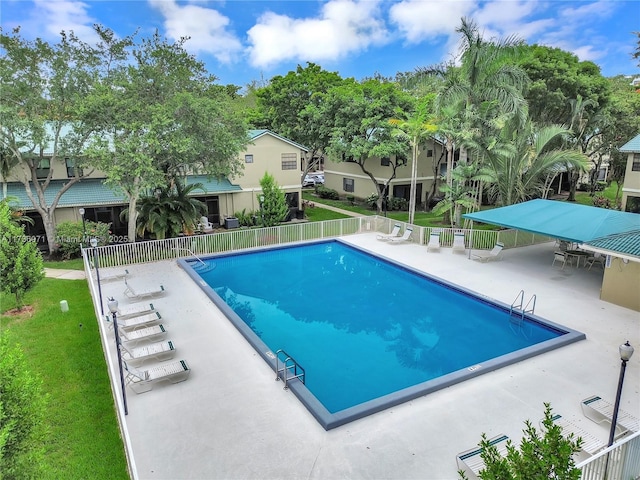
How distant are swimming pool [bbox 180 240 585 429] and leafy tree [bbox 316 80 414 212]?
9345 millimetres

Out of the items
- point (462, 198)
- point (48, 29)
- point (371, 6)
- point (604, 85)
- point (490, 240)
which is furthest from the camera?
point (604, 85)

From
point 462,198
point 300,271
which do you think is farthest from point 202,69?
point 462,198

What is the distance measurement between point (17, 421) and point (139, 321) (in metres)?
6.93

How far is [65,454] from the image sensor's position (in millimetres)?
7629

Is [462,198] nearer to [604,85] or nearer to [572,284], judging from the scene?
[572,284]

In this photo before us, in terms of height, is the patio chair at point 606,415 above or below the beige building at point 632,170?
below

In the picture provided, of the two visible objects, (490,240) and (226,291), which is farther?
(490,240)

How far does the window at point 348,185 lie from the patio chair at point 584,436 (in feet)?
94.3

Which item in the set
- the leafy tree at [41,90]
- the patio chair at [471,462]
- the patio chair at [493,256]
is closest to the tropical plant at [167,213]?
the leafy tree at [41,90]

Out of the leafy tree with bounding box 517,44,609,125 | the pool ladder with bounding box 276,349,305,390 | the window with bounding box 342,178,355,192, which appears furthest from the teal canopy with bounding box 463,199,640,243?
the window with bounding box 342,178,355,192

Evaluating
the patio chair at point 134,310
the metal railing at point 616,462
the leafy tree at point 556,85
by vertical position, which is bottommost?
the patio chair at point 134,310

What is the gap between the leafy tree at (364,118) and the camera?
26.2 metres

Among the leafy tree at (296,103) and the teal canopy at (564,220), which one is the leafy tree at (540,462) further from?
the leafy tree at (296,103)

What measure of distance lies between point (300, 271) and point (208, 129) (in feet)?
24.8
